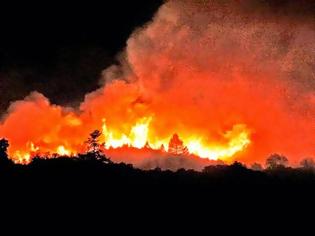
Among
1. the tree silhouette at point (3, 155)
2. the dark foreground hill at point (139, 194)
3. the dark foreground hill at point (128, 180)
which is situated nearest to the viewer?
the dark foreground hill at point (139, 194)

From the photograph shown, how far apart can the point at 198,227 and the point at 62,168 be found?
1694cm

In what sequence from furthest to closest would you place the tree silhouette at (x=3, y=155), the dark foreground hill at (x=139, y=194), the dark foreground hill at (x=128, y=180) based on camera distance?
the tree silhouette at (x=3, y=155) < the dark foreground hill at (x=128, y=180) < the dark foreground hill at (x=139, y=194)

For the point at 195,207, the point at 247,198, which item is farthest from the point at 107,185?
the point at 247,198

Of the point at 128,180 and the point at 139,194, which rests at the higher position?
the point at 128,180

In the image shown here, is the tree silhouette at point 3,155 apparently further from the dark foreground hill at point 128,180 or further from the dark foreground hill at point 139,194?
the dark foreground hill at point 128,180

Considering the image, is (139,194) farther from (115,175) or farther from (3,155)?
(3,155)

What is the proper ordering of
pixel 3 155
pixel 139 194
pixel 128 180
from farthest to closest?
1. pixel 3 155
2. pixel 128 180
3. pixel 139 194

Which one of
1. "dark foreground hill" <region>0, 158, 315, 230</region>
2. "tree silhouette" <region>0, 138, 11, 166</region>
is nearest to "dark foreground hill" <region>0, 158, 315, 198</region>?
"dark foreground hill" <region>0, 158, 315, 230</region>

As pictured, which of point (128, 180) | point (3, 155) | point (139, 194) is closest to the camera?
point (139, 194)

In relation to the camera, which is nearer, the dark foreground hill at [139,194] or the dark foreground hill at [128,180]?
the dark foreground hill at [139,194]

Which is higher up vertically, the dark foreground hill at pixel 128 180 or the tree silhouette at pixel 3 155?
the tree silhouette at pixel 3 155

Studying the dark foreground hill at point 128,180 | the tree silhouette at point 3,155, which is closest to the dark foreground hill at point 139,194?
the dark foreground hill at point 128,180

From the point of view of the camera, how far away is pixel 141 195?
7519 centimetres

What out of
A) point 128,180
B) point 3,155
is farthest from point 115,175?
point 3,155
